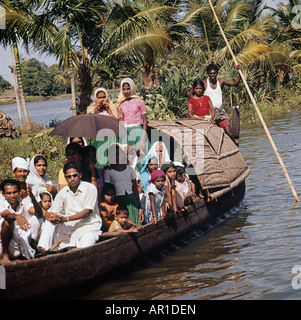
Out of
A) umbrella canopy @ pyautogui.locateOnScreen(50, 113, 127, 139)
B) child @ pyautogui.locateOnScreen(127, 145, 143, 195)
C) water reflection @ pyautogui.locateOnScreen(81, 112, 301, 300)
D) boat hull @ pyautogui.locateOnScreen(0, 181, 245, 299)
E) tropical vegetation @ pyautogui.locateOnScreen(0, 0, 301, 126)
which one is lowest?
water reflection @ pyautogui.locateOnScreen(81, 112, 301, 300)

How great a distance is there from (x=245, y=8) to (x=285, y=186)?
12090 mm

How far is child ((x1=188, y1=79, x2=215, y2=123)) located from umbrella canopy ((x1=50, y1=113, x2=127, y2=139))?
250 cm

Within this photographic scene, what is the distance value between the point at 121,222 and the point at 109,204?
301 mm

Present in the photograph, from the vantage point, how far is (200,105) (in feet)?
27.3

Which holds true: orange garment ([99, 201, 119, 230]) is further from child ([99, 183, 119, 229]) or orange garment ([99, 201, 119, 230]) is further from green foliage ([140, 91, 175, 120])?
green foliage ([140, 91, 175, 120])

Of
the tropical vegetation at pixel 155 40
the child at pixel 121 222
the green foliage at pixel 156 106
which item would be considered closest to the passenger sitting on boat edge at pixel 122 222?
the child at pixel 121 222

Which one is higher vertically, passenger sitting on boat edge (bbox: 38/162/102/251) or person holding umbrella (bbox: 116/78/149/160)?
person holding umbrella (bbox: 116/78/149/160)

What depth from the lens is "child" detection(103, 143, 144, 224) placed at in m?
5.86

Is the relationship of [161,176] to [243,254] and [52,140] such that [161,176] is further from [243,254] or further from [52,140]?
[52,140]

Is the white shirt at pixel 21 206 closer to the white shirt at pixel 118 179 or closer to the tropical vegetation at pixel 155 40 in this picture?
the white shirt at pixel 118 179

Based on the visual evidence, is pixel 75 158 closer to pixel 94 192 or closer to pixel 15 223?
pixel 94 192

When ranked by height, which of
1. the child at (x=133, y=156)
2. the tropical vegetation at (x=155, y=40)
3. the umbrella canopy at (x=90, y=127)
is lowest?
the child at (x=133, y=156)

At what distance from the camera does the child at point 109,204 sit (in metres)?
5.74

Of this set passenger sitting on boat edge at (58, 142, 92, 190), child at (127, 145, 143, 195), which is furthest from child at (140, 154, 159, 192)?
passenger sitting on boat edge at (58, 142, 92, 190)
